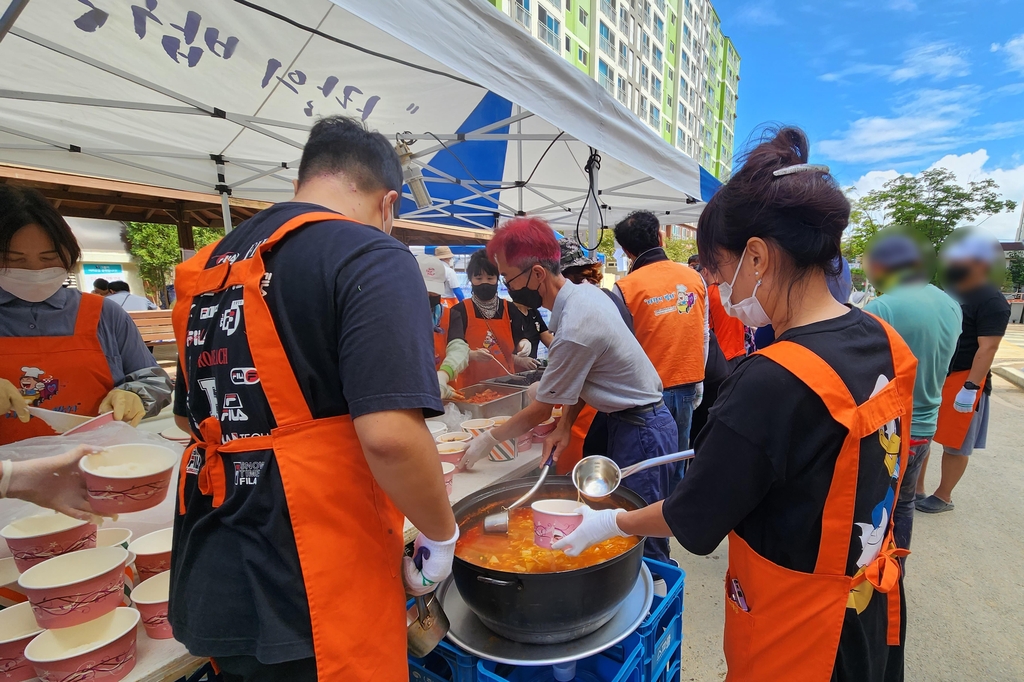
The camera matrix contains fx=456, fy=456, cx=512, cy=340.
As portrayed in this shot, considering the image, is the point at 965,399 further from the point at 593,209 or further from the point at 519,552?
the point at 519,552

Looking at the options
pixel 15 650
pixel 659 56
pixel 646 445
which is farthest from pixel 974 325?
pixel 659 56

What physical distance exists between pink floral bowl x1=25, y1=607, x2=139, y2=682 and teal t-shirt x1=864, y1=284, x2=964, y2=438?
331 centimetres

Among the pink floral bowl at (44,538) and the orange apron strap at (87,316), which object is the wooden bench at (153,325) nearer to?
the orange apron strap at (87,316)

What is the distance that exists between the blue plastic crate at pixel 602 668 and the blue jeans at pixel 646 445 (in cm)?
78

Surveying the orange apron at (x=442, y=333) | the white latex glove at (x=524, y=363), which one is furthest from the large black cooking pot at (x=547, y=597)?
the white latex glove at (x=524, y=363)

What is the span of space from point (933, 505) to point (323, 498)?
4860mm

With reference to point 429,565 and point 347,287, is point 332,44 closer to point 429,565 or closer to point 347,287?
point 347,287

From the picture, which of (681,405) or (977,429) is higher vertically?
(681,405)

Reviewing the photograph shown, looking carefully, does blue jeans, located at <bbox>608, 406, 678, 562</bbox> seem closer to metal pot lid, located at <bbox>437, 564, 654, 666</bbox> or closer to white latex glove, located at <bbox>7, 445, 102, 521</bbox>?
metal pot lid, located at <bbox>437, 564, 654, 666</bbox>

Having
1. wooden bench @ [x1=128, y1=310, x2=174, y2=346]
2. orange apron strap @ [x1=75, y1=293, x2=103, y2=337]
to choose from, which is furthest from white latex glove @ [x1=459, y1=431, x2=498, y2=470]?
wooden bench @ [x1=128, y1=310, x2=174, y2=346]

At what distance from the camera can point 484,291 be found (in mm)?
4453

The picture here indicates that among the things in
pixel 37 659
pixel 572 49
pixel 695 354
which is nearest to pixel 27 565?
pixel 37 659

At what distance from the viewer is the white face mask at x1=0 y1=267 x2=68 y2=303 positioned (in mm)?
1789

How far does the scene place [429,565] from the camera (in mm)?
1089
